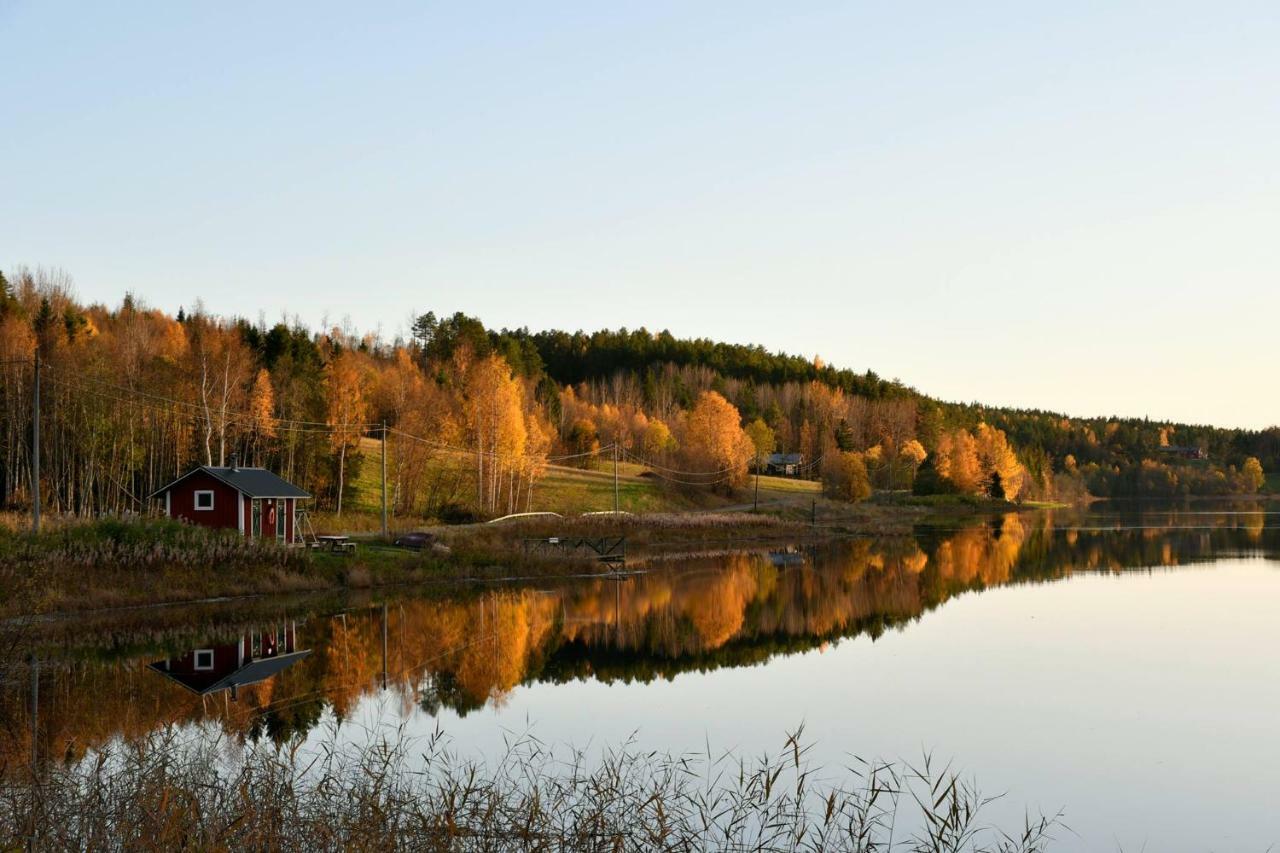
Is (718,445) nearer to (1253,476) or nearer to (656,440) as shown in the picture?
(656,440)

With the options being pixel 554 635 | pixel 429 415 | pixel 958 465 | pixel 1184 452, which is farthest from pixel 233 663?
pixel 1184 452

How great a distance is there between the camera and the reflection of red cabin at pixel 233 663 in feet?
65.3

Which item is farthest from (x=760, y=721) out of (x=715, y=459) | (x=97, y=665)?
(x=715, y=459)

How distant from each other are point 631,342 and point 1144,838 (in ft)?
494

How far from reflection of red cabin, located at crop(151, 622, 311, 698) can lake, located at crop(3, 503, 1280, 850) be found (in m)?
0.10

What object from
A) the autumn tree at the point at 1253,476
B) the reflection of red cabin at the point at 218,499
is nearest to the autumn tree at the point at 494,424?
the reflection of red cabin at the point at 218,499

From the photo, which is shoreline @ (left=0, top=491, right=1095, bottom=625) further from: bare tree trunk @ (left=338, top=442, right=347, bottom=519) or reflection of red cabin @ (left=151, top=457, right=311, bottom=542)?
bare tree trunk @ (left=338, top=442, right=347, bottom=519)

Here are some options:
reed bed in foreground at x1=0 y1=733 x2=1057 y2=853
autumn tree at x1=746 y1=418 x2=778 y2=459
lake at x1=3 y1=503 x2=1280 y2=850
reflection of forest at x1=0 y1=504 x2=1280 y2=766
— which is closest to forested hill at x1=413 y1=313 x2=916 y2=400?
autumn tree at x1=746 y1=418 x2=778 y2=459

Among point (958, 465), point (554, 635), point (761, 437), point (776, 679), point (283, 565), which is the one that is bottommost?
point (776, 679)

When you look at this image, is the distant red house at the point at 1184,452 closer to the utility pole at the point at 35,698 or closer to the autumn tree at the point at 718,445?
the autumn tree at the point at 718,445

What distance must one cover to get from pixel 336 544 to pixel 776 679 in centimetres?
2238

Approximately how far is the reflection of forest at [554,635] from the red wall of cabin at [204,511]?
35.7 feet

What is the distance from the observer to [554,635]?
2761 cm

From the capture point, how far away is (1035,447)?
16400 cm
